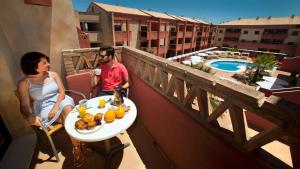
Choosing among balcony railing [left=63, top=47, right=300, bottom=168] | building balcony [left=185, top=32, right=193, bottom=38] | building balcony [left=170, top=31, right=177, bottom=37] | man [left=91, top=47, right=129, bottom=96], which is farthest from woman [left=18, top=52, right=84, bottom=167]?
building balcony [left=185, top=32, right=193, bottom=38]

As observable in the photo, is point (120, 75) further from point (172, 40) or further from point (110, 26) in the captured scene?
point (172, 40)

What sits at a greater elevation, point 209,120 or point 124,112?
point 209,120

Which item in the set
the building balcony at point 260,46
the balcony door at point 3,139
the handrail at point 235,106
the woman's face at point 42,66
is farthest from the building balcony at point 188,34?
the balcony door at point 3,139

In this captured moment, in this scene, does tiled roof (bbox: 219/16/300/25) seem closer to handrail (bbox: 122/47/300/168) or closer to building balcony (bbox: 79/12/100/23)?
building balcony (bbox: 79/12/100/23)

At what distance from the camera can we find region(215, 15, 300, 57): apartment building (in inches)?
939

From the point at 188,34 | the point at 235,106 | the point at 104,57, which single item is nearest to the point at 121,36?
the point at 104,57

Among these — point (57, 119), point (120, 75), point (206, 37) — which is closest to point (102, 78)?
point (120, 75)

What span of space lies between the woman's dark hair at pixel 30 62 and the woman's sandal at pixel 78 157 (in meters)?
1.43

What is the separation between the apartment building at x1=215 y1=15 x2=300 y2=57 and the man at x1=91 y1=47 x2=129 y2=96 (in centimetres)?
3232

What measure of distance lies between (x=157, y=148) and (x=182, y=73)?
175 centimetres

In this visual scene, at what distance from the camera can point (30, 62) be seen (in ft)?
6.63

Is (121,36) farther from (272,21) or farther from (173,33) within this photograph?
(272,21)

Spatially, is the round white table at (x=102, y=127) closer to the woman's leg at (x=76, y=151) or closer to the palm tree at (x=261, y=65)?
the woman's leg at (x=76, y=151)

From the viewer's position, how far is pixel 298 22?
2344cm
